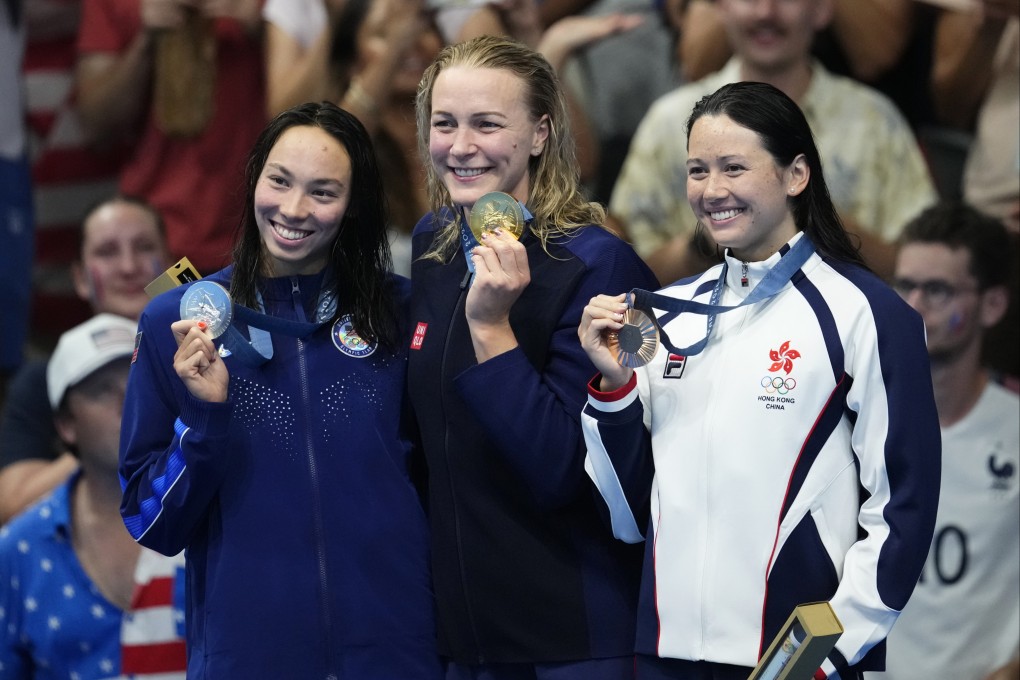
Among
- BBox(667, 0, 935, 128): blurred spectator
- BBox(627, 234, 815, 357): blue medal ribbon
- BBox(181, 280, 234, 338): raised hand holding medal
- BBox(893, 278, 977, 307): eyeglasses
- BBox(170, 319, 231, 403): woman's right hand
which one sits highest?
BBox(667, 0, 935, 128): blurred spectator

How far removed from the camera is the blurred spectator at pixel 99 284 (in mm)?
5125

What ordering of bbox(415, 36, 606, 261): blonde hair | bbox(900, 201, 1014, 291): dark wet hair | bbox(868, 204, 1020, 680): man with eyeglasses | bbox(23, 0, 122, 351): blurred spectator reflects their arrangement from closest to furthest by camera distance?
bbox(415, 36, 606, 261): blonde hair → bbox(868, 204, 1020, 680): man with eyeglasses → bbox(900, 201, 1014, 291): dark wet hair → bbox(23, 0, 122, 351): blurred spectator

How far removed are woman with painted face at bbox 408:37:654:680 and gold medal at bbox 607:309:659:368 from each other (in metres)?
0.21

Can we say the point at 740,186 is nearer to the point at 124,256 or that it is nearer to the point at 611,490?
the point at 611,490

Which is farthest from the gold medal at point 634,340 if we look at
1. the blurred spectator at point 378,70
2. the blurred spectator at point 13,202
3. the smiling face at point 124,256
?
the blurred spectator at point 13,202

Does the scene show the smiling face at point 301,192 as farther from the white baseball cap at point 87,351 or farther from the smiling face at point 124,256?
the smiling face at point 124,256

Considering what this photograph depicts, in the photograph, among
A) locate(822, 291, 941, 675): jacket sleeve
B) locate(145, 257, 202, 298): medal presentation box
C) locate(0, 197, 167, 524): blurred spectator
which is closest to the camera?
locate(822, 291, 941, 675): jacket sleeve

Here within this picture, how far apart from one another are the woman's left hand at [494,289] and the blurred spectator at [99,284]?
2590 millimetres

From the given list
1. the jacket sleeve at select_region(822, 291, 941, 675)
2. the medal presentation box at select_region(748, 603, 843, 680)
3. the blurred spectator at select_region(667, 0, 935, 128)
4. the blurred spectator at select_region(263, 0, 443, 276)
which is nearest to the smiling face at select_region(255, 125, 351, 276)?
the jacket sleeve at select_region(822, 291, 941, 675)

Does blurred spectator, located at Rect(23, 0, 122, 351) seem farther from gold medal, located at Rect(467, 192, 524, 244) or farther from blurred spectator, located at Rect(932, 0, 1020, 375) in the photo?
gold medal, located at Rect(467, 192, 524, 244)

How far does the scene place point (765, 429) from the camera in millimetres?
2764

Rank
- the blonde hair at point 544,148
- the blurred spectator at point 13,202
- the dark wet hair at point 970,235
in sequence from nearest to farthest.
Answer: the blonde hair at point 544,148, the dark wet hair at point 970,235, the blurred spectator at point 13,202

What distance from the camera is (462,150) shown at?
3039mm

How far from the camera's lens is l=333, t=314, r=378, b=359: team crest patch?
317 cm
